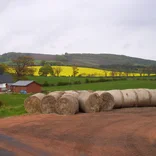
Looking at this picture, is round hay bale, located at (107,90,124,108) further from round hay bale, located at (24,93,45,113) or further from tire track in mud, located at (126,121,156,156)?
tire track in mud, located at (126,121,156,156)

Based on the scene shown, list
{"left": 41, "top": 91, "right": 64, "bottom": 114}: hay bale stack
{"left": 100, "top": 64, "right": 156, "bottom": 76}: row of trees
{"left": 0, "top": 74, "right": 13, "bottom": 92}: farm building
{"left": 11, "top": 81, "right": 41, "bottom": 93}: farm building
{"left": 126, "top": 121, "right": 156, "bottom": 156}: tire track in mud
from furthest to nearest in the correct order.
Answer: {"left": 100, "top": 64, "right": 156, "bottom": 76}: row of trees, {"left": 0, "top": 74, "right": 13, "bottom": 92}: farm building, {"left": 11, "top": 81, "right": 41, "bottom": 93}: farm building, {"left": 41, "top": 91, "right": 64, "bottom": 114}: hay bale stack, {"left": 126, "top": 121, "right": 156, "bottom": 156}: tire track in mud

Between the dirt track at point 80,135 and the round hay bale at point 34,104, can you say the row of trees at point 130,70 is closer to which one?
the round hay bale at point 34,104

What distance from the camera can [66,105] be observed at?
18.8 metres

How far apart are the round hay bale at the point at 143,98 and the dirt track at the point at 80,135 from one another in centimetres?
409

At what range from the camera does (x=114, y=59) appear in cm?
14988

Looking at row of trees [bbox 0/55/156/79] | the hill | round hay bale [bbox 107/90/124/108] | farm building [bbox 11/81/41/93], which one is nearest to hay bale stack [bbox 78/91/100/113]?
round hay bale [bbox 107/90/124/108]

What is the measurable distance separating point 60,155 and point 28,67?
3223 inches

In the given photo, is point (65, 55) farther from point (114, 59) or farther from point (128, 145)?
point (128, 145)

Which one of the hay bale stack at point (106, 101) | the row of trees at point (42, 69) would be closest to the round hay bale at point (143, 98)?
the hay bale stack at point (106, 101)

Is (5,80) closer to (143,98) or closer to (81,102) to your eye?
(143,98)

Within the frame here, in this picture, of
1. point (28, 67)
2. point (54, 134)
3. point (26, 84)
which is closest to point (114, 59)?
point (28, 67)

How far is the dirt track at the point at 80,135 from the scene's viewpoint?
10.8 metres

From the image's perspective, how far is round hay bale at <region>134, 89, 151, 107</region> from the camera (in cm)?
2236

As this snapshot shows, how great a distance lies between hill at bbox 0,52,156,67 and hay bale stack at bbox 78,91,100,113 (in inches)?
4142
